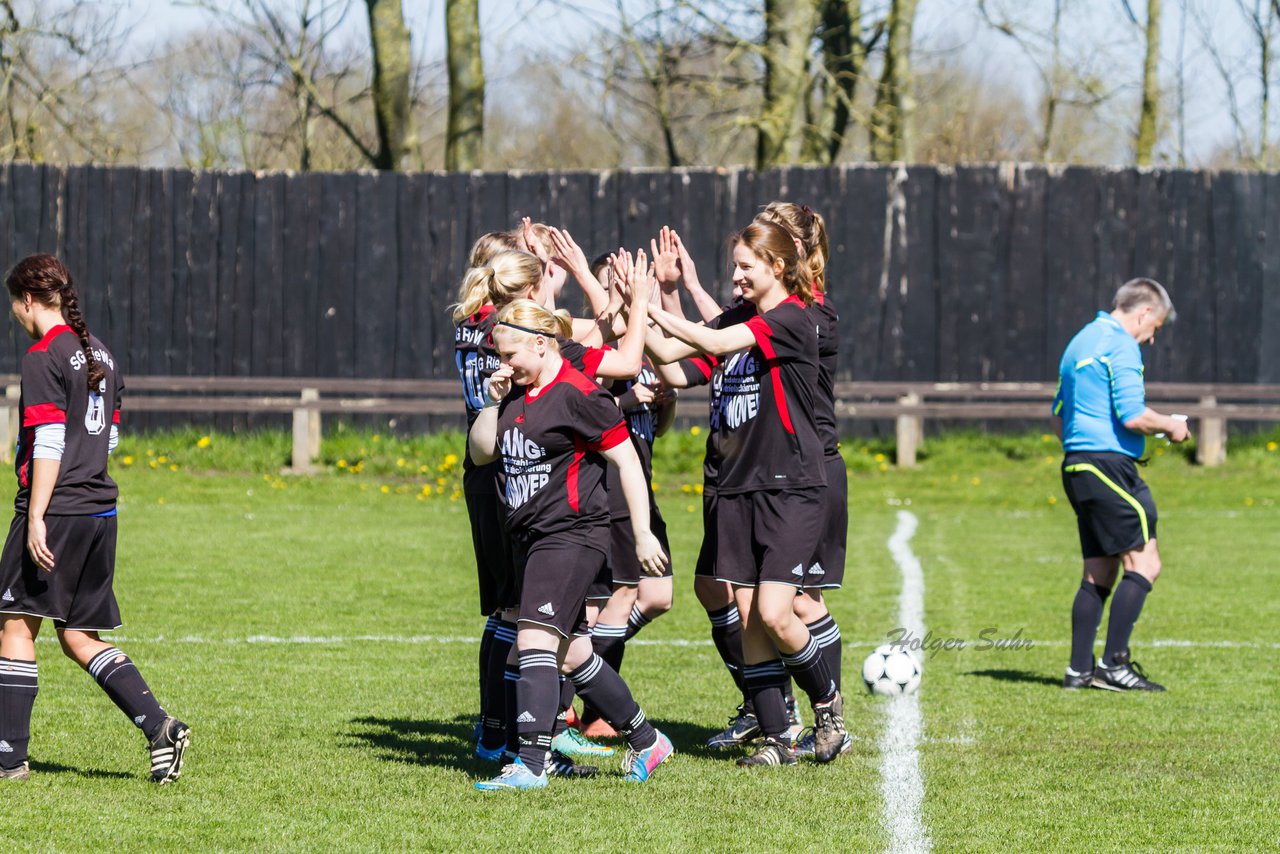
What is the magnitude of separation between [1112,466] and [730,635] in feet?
7.94

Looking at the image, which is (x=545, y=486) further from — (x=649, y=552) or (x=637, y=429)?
(x=637, y=429)

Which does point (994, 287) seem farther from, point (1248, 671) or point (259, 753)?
point (259, 753)

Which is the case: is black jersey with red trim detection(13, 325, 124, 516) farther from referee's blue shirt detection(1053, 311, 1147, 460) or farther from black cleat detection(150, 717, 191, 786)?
referee's blue shirt detection(1053, 311, 1147, 460)

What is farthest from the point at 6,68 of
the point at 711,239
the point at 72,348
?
the point at 72,348

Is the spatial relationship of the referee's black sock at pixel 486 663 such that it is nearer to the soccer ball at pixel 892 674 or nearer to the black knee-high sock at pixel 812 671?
the black knee-high sock at pixel 812 671

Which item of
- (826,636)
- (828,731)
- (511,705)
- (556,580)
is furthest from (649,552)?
(826,636)

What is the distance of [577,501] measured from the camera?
562 centimetres

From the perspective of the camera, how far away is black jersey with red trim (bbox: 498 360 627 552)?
219 inches

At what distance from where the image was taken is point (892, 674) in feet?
23.9

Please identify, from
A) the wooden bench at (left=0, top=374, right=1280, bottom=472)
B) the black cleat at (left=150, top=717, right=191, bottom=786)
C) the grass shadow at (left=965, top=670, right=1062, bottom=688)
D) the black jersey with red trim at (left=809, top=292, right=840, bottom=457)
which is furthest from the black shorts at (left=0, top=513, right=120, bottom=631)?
the wooden bench at (left=0, top=374, right=1280, bottom=472)

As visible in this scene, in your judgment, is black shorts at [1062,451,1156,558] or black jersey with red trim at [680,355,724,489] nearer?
black jersey with red trim at [680,355,724,489]

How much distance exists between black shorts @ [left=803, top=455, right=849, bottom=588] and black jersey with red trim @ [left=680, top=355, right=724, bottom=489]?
1.52 ft

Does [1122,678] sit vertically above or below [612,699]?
below

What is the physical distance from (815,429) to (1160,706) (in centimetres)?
251
